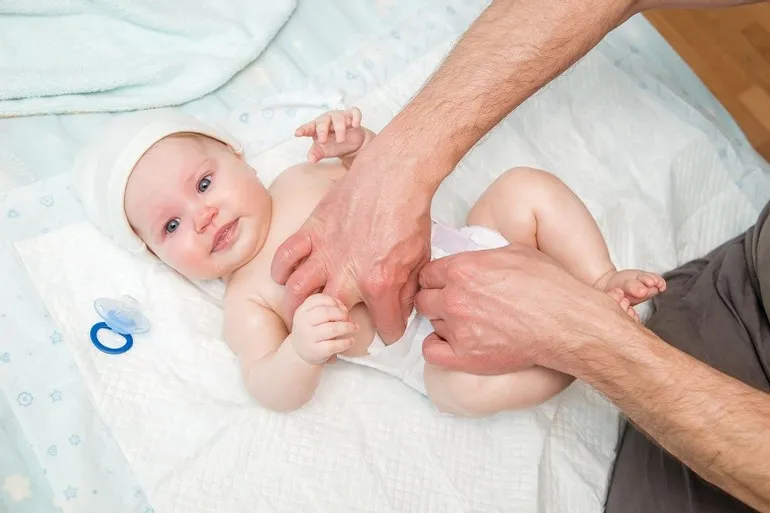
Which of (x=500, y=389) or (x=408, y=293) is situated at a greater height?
(x=408, y=293)

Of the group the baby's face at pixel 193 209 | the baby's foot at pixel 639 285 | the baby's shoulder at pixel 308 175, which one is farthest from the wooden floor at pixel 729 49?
the baby's face at pixel 193 209

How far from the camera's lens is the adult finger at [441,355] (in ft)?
3.63

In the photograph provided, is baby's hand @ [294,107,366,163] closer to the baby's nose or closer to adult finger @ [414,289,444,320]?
the baby's nose

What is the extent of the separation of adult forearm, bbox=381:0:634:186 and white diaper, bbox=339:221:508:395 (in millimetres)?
198

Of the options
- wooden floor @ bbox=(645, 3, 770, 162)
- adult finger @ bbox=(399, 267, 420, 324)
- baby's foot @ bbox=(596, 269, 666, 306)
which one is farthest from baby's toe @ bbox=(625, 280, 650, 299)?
wooden floor @ bbox=(645, 3, 770, 162)

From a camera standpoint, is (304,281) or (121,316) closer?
(304,281)

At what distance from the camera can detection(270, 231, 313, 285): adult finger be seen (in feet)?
3.67

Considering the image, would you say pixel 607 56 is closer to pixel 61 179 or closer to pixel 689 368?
pixel 689 368

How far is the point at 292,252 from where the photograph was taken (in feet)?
3.67

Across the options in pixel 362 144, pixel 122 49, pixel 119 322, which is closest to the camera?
pixel 119 322

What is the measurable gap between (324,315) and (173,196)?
15.3 inches

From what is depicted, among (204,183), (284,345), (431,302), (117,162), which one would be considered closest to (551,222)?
(431,302)

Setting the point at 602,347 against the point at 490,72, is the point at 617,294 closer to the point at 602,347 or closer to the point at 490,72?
the point at 602,347

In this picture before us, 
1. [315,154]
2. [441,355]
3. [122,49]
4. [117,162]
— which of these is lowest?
[441,355]
